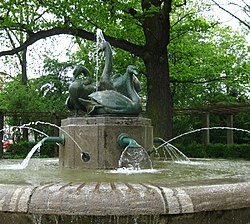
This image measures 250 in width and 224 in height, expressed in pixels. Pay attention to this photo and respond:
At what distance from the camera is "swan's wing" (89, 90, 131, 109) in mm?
6707

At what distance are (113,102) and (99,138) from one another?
0.71 metres

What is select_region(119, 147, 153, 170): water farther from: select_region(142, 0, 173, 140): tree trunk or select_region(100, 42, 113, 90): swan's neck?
select_region(142, 0, 173, 140): tree trunk

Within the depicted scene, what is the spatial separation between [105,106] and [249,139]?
57.2 ft

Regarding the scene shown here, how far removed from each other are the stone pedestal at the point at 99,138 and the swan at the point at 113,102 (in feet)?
0.69

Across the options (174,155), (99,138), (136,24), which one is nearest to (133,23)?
(136,24)

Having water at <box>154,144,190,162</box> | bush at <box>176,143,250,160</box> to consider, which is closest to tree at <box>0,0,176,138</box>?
water at <box>154,144,190,162</box>

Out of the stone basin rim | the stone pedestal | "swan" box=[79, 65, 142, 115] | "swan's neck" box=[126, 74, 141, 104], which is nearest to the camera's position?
the stone basin rim

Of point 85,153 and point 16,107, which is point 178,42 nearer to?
point 16,107

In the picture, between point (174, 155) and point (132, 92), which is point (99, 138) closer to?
point (132, 92)

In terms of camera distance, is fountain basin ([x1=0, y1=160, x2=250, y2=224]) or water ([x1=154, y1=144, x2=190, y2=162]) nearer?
fountain basin ([x1=0, y1=160, x2=250, y2=224])

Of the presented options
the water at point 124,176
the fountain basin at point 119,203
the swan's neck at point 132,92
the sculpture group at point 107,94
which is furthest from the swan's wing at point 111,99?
the fountain basin at point 119,203

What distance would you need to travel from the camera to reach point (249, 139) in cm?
2248

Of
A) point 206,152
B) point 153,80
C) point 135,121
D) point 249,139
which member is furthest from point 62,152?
point 249,139

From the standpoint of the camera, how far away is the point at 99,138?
6363mm
